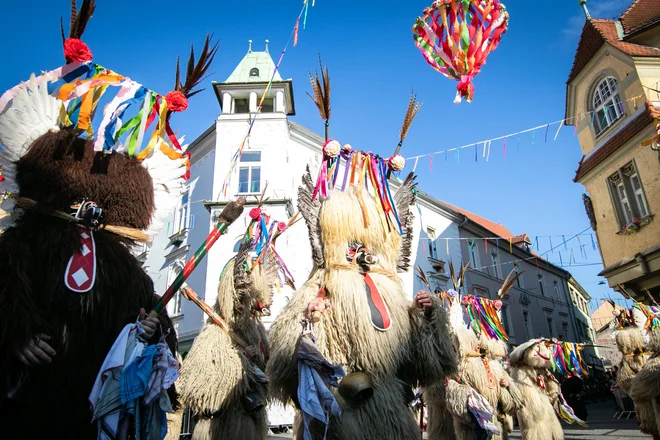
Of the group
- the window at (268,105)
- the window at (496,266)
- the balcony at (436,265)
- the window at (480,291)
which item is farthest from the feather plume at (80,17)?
the window at (496,266)

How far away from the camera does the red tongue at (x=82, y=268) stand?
2.55 metres

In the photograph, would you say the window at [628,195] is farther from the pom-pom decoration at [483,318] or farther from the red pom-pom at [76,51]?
the red pom-pom at [76,51]

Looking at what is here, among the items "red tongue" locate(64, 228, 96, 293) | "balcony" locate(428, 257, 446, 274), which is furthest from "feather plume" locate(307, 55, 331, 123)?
"balcony" locate(428, 257, 446, 274)

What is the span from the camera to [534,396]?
665 centimetres

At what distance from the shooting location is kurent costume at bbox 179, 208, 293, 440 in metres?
4.17

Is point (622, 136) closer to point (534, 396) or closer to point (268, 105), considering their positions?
point (534, 396)

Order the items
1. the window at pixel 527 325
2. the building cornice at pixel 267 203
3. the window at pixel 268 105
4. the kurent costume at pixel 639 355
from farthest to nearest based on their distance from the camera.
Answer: the window at pixel 527 325
the window at pixel 268 105
the building cornice at pixel 267 203
the kurent costume at pixel 639 355

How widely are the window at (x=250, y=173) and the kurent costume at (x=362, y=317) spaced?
11139 millimetres

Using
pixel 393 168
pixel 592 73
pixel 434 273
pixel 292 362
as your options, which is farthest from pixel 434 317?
pixel 434 273

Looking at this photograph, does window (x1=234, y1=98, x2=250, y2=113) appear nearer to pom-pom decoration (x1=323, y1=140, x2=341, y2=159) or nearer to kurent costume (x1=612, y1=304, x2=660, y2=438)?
kurent costume (x1=612, y1=304, x2=660, y2=438)

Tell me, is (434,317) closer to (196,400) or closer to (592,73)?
(196,400)

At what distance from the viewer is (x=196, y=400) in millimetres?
4145

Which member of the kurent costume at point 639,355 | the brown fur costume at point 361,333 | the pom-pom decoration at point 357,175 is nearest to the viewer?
the brown fur costume at point 361,333

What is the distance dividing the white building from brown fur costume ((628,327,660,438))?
7.63 meters
